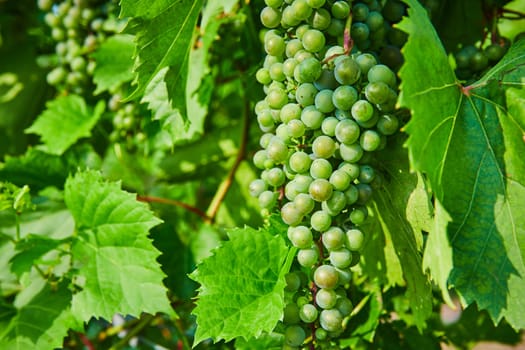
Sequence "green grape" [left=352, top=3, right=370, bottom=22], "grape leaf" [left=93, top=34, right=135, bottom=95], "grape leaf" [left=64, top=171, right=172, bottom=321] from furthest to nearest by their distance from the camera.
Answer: "grape leaf" [left=93, top=34, right=135, bottom=95] → "grape leaf" [left=64, top=171, right=172, bottom=321] → "green grape" [left=352, top=3, right=370, bottom=22]

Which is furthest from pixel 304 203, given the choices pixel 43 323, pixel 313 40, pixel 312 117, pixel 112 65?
pixel 112 65

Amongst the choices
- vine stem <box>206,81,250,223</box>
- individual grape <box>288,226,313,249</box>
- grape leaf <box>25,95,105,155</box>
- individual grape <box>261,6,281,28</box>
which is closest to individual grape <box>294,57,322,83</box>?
individual grape <box>261,6,281,28</box>

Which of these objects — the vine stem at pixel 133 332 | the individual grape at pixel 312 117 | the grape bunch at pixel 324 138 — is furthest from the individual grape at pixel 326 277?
the vine stem at pixel 133 332

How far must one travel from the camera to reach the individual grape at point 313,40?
920 mm

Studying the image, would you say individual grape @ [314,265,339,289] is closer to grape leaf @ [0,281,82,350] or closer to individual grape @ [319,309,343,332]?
individual grape @ [319,309,343,332]

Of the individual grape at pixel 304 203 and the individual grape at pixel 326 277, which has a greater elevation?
the individual grape at pixel 304 203

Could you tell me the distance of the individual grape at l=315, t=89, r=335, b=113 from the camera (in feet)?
2.96

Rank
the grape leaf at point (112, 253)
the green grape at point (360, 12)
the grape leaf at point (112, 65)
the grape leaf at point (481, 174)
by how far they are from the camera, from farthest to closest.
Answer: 1. the grape leaf at point (112, 65)
2. the grape leaf at point (112, 253)
3. the green grape at point (360, 12)
4. the grape leaf at point (481, 174)

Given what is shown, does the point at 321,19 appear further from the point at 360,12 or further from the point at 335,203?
the point at 335,203

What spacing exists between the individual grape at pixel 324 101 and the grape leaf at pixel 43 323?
0.67 metres

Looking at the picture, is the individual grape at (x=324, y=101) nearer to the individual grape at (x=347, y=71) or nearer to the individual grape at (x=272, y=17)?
the individual grape at (x=347, y=71)

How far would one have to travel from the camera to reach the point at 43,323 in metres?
1.20

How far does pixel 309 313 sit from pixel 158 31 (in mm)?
538

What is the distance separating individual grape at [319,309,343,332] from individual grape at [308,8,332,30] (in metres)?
0.44
